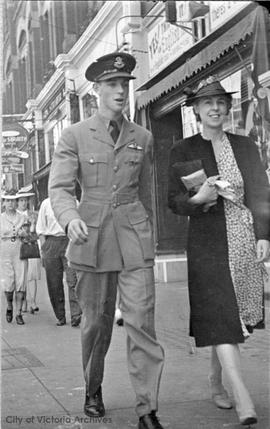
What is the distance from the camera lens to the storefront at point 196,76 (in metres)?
3.58

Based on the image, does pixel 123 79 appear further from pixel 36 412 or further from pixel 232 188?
pixel 36 412

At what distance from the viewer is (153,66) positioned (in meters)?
3.62

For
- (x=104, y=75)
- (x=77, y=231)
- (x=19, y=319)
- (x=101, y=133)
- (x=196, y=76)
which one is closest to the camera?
(x=77, y=231)

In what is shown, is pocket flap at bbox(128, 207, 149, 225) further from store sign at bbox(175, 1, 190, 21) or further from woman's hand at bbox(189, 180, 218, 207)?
store sign at bbox(175, 1, 190, 21)

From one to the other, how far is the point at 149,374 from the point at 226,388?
0.70m

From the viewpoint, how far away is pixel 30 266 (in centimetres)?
357

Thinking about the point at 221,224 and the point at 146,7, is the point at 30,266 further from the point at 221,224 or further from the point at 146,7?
the point at 146,7

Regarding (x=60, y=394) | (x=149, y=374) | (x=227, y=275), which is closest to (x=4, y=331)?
(x=60, y=394)

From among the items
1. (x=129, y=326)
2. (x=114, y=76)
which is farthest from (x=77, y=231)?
(x=114, y=76)

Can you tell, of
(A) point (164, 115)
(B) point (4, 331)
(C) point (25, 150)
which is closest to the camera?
(C) point (25, 150)

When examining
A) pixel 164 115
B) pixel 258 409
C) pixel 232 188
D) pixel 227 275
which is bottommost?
pixel 258 409

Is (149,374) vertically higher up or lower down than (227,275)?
lower down

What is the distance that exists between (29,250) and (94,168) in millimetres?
461

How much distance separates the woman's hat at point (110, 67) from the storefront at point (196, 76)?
0.14 metres
